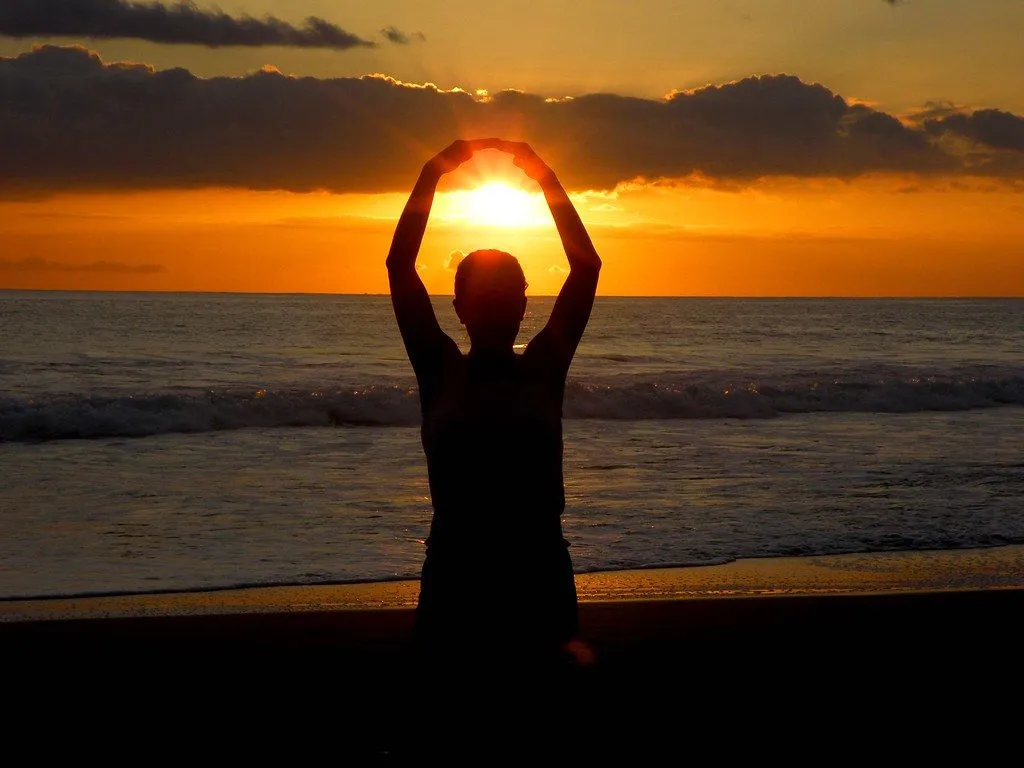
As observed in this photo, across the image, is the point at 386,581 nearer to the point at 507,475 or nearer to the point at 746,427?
the point at 507,475

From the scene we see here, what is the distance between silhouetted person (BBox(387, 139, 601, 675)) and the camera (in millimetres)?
2902

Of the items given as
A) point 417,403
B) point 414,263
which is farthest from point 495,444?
point 417,403

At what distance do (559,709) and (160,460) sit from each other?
13.1 m

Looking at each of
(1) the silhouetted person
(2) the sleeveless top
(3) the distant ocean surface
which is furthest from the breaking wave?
(2) the sleeveless top

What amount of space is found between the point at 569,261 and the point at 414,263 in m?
0.42

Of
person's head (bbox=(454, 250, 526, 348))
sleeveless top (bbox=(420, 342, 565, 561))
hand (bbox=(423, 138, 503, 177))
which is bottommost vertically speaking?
sleeveless top (bbox=(420, 342, 565, 561))

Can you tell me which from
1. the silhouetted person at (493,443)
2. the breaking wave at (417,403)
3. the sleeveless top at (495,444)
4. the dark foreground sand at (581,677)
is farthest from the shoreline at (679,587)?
the breaking wave at (417,403)

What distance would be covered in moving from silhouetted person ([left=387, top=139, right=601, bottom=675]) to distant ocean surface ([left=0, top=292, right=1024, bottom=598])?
5.34 metres

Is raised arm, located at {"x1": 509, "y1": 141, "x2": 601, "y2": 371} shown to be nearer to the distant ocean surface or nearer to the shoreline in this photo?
the shoreline

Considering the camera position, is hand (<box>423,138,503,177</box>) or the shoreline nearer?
hand (<box>423,138,503,177</box>)

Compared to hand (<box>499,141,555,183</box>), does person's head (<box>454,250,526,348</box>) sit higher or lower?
lower

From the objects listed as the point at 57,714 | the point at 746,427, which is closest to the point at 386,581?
the point at 57,714

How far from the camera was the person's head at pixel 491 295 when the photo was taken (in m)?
2.89

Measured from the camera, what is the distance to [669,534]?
999cm
